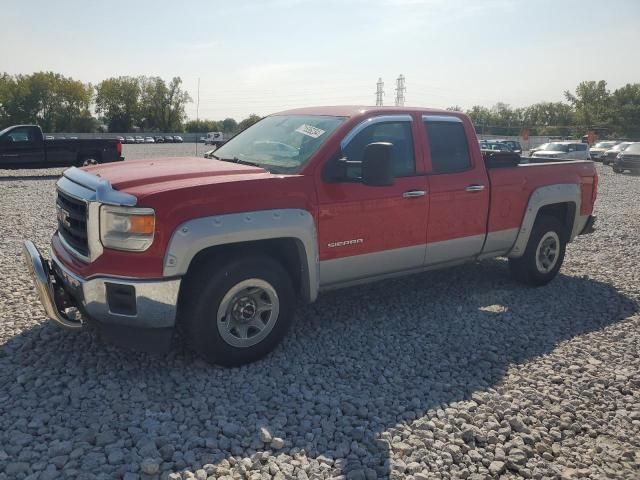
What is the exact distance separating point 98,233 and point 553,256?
4959 millimetres

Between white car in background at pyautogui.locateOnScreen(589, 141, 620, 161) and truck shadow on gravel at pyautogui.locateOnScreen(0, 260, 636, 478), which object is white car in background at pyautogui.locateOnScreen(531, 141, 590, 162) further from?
truck shadow on gravel at pyautogui.locateOnScreen(0, 260, 636, 478)

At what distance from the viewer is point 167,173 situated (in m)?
4.04

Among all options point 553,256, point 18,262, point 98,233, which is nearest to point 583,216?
point 553,256

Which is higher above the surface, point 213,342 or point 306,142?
point 306,142

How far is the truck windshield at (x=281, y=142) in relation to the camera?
448 cm

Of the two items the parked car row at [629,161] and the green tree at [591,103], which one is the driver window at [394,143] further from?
the green tree at [591,103]

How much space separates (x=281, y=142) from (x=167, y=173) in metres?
1.16

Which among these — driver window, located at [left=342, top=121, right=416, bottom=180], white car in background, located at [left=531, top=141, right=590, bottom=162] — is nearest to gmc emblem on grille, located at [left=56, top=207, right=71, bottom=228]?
driver window, located at [left=342, top=121, right=416, bottom=180]

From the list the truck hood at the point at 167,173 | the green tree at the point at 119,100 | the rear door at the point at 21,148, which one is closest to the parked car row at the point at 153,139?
the green tree at the point at 119,100

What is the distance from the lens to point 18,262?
6.59 meters

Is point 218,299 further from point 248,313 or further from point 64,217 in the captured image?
point 64,217

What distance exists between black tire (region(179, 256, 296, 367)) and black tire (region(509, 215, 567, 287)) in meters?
3.23

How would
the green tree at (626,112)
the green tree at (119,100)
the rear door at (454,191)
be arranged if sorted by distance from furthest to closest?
1. the green tree at (119,100)
2. the green tree at (626,112)
3. the rear door at (454,191)

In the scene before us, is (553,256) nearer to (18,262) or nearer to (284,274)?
(284,274)
